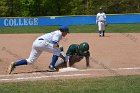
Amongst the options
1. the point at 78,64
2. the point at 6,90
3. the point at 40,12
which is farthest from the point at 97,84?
the point at 40,12

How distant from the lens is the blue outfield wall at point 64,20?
42.1m

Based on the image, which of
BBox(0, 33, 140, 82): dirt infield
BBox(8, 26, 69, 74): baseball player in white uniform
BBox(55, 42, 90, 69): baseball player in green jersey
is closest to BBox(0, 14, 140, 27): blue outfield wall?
BBox(0, 33, 140, 82): dirt infield

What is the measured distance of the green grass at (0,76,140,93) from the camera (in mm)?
9820

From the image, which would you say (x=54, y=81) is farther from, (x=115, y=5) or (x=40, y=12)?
(x=115, y=5)

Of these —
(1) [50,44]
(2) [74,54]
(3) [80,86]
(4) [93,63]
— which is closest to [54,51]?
(1) [50,44]

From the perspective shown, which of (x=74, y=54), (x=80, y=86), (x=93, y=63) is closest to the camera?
(x=80, y=86)

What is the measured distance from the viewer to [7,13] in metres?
64.0

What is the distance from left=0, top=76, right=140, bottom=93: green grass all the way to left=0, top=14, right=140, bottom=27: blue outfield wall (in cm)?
3082

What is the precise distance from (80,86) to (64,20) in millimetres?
32087

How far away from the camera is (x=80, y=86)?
10.4 m

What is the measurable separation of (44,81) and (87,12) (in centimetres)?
5677

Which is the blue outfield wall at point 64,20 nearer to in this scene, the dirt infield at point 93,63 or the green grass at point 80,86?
the dirt infield at point 93,63

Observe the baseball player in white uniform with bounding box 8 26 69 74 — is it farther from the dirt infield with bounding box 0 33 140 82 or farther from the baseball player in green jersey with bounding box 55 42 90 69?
the baseball player in green jersey with bounding box 55 42 90 69

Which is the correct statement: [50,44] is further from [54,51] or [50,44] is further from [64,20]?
[64,20]
